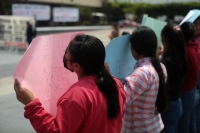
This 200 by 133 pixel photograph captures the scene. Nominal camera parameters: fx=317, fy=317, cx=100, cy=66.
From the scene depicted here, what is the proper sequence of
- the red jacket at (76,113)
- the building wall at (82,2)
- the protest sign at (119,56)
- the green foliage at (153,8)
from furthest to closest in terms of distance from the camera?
the green foliage at (153,8) → the building wall at (82,2) → the protest sign at (119,56) → the red jacket at (76,113)

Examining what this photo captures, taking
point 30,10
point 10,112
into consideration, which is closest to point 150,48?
point 10,112

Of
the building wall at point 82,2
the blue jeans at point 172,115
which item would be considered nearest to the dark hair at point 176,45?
the blue jeans at point 172,115

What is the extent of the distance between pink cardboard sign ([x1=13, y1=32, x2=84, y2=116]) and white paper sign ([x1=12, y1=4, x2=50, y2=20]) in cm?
2040

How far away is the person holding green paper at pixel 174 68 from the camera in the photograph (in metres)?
2.73

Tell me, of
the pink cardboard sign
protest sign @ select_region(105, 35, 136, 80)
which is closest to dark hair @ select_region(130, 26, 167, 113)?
protest sign @ select_region(105, 35, 136, 80)

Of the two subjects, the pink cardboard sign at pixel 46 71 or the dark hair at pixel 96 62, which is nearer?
the dark hair at pixel 96 62

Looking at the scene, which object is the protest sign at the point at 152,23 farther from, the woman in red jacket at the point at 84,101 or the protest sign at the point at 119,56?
the woman in red jacket at the point at 84,101

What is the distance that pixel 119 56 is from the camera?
8.63 feet

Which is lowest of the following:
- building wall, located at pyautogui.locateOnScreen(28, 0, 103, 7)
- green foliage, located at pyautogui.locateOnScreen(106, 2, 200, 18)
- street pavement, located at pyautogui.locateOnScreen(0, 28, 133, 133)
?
green foliage, located at pyautogui.locateOnScreen(106, 2, 200, 18)

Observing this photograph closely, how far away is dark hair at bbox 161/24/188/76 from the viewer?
273 cm

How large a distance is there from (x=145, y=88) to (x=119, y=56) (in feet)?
1.69

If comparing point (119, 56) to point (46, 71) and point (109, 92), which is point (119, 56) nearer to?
point (46, 71)

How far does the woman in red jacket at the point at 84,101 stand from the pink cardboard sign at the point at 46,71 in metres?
0.18

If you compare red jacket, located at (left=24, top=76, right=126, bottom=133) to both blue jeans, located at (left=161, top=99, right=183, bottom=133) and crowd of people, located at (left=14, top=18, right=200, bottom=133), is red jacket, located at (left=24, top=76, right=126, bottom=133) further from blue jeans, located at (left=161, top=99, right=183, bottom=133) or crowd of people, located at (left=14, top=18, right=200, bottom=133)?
blue jeans, located at (left=161, top=99, right=183, bottom=133)
